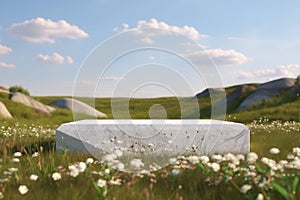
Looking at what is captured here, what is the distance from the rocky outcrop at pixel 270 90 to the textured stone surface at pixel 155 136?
2407cm

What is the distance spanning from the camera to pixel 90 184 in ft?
14.5

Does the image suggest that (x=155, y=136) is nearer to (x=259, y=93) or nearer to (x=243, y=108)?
(x=243, y=108)

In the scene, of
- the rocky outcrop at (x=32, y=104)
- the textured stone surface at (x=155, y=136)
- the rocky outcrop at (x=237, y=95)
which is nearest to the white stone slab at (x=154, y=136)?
the textured stone surface at (x=155, y=136)

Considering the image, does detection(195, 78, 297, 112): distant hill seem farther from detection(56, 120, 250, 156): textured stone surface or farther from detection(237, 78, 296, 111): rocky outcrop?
detection(56, 120, 250, 156): textured stone surface

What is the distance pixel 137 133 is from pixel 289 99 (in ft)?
76.4

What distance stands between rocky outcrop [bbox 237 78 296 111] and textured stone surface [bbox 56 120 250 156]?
79.0ft

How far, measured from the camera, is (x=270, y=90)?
33.8 metres

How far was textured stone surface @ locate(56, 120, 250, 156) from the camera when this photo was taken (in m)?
7.66

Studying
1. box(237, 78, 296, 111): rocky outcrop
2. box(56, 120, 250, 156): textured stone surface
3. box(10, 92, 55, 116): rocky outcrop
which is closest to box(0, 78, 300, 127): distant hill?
box(237, 78, 296, 111): rocky outcrop

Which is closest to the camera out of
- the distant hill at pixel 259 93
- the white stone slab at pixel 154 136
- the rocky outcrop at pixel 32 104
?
the white stone slab at pixel 154 136

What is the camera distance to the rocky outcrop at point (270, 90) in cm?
3209

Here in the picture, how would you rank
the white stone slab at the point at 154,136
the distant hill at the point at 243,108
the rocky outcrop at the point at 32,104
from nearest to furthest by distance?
the white stone slab at the point at 154,136
the distant hill at the point at 243,108
the rocky outcrop at the point at 32,104

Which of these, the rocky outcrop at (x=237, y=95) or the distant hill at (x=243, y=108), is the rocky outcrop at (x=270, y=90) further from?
the rocky outcrop at (x=237, y=95)

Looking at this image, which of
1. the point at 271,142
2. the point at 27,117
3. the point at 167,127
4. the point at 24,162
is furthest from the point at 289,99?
the point at 24,162
